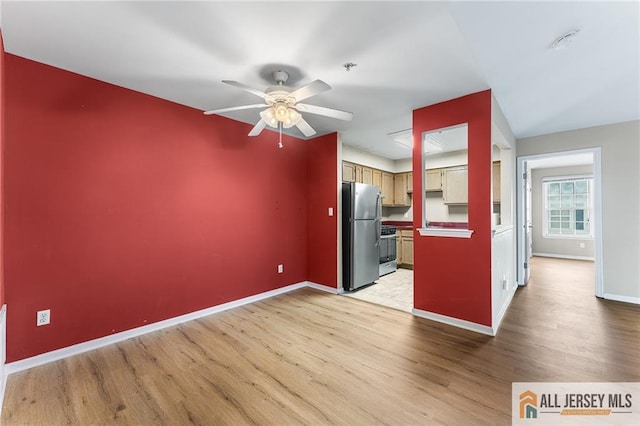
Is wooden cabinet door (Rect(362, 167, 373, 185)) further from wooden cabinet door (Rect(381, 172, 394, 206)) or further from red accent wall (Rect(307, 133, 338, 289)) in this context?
red accent wall (Rect(307, 133, 338, 289))

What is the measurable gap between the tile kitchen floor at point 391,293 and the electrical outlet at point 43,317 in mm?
3224

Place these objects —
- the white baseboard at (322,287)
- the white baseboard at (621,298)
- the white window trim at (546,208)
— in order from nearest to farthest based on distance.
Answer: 1. the white baseboard at (621,298)
2. the white baseboard at (322,287)
3. the white window trim at (546,208)

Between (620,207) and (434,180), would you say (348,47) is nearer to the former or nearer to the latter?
(434,180)

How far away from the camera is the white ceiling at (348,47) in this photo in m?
1.67

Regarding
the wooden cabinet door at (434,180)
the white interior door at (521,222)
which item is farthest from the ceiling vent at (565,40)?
the wooden cabinet door at (434,180)

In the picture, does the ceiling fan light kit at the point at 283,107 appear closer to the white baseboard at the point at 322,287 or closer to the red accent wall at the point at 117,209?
the red accent wall at the point at 117,209

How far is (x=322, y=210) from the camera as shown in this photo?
430 centimetres

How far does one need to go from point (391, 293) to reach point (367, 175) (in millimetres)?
2429

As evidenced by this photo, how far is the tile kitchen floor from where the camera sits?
11.7 feet

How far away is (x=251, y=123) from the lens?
3.67 metres

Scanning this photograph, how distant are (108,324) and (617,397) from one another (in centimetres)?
406

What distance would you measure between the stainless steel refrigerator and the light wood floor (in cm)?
99

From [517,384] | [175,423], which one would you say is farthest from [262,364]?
[517,384]

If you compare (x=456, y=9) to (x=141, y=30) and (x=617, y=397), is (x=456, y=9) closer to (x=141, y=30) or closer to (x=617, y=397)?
(x=141, y=30)
